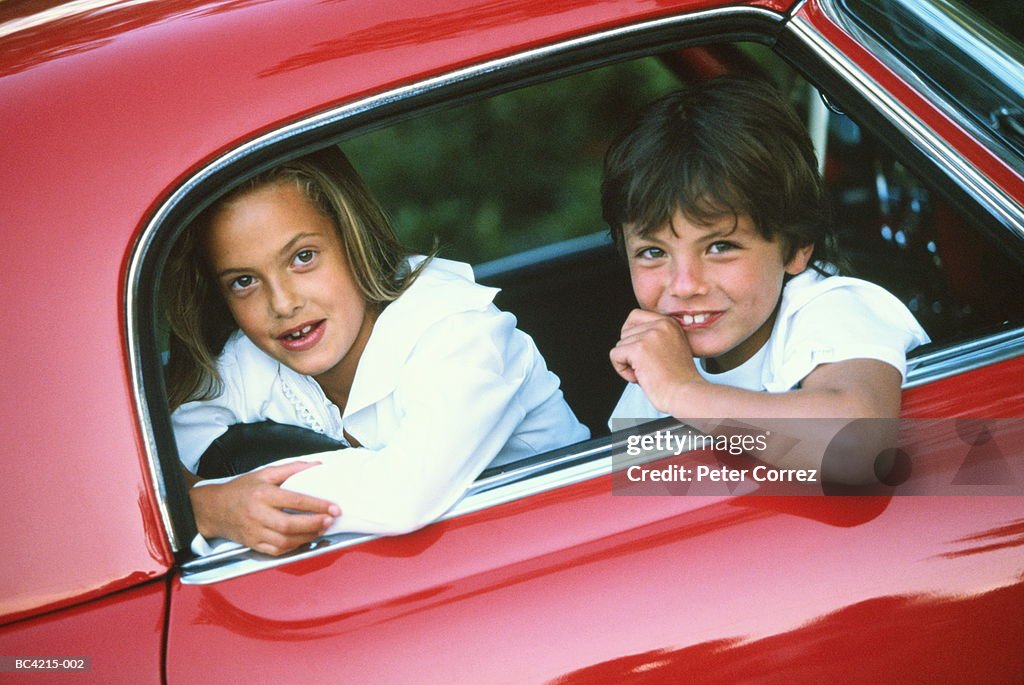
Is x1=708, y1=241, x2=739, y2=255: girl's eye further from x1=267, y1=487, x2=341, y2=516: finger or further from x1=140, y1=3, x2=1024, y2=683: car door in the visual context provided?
x1=267, y1=487, x2=341, y2=516: finger

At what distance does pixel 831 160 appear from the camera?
2979 mm

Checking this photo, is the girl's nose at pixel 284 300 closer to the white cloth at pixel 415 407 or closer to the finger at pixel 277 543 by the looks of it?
the white cloth at pixel 415 407

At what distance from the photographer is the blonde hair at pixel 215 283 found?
1.81 m

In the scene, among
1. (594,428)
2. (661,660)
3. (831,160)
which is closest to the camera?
(661,660)

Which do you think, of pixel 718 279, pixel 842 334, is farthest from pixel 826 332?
pixel 718 279

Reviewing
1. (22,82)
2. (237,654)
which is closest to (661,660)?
(237,654)

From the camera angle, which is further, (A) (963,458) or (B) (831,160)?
(B) (831,160)

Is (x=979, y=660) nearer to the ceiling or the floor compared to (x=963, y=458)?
nearer to the floor

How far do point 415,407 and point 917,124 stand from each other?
2.76 ft

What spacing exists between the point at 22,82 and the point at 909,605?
135 cm

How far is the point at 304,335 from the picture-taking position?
6.22ft

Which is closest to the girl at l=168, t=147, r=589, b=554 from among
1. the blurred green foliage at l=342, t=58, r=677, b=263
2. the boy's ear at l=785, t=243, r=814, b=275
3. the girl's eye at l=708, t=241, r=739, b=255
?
the girl's eye at l=708, t=241, r=739, b=255

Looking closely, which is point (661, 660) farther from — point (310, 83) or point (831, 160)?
point (831, 160)

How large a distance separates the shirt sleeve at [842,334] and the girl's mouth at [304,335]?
2.61 ft
